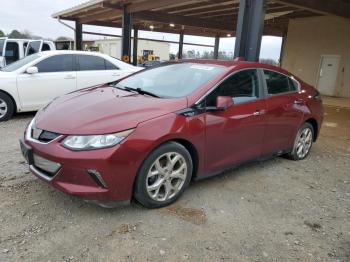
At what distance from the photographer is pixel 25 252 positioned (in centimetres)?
257

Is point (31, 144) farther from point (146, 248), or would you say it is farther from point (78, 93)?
point (146, 248)

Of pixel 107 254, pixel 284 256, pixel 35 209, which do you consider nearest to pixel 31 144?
pixel 35 209

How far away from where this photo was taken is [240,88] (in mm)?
4004

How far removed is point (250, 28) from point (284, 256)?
5.97m

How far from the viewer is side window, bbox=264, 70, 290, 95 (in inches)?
174

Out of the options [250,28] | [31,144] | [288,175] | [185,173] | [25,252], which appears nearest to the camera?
[25,252]

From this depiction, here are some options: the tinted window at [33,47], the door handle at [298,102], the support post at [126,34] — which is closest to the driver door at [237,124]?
the door handle at [298,102]

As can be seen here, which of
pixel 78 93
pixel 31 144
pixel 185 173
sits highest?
pixel 78 93

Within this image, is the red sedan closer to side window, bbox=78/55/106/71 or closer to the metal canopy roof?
side window, bbox=78/55/106/71

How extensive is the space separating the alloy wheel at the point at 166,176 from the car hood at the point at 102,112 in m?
0.45

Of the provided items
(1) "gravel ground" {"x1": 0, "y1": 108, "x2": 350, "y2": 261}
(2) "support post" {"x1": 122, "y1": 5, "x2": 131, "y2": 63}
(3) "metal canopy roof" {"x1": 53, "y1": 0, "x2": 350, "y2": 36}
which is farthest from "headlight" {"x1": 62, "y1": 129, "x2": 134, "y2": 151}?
(2) "support post" {"x1": 122, "y1": 5, "x2": 131, "y2": 63}

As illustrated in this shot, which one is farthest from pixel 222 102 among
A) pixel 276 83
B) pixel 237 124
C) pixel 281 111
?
pixel 276 83

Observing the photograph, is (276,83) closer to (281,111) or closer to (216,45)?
(281,111)

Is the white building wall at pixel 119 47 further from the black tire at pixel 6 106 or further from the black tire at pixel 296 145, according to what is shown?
the black tire at pixel 296 145
